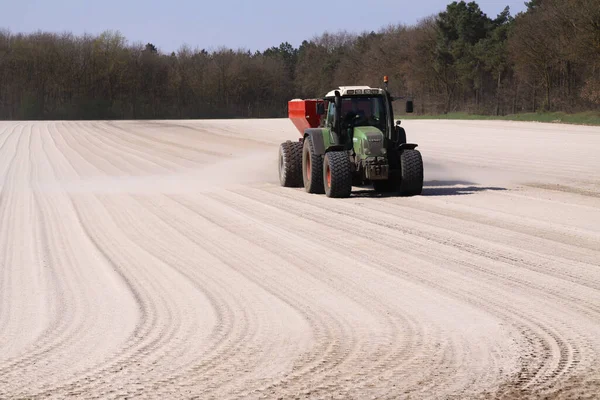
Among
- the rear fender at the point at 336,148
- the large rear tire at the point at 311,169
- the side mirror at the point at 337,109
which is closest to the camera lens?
the rear fender at the point at 336,148

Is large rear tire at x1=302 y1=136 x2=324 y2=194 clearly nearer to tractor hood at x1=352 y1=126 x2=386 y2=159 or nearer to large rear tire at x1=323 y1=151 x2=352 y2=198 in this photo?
large rear tire at x1=323 y1=151 x2=352 y2=198

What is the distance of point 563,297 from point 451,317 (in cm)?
119

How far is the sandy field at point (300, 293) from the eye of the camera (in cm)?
555

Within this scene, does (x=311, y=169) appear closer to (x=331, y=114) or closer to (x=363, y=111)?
(x=331, y=114)

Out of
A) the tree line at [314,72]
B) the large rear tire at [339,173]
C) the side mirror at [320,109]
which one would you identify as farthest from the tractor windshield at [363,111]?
the tree line at [314,72]

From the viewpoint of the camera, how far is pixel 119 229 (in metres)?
12.3

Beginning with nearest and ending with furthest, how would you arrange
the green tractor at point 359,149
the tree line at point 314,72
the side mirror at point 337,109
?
the green tractor at point 359,149
the side mirror at point 337,109
the tree line at point 314,72

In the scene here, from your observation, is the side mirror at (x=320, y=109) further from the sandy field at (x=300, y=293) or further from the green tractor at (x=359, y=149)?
the sandy field at (x=300, y=293)

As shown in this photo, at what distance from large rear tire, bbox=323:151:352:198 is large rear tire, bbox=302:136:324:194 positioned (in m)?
0.61

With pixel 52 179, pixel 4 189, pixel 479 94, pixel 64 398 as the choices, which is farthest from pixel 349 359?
pixel 479 94

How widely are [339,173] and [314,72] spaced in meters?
79.7

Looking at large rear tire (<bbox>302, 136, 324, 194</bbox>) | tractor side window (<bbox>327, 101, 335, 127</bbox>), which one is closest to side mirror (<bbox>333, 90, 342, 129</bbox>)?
tractor side window (<bbox>327, 101, 335, 127</bbox>)

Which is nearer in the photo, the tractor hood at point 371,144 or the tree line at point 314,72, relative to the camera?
the tractor hood at point 371,144

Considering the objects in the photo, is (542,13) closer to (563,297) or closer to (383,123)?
(383,123)
